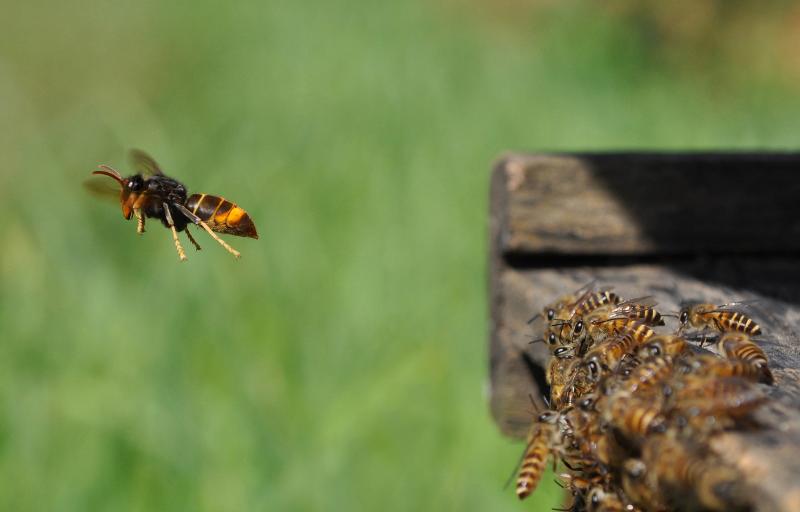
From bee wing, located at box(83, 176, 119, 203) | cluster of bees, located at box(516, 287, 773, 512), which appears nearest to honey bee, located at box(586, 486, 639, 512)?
cluster of bees, located at box(516, 287, 773, 512)

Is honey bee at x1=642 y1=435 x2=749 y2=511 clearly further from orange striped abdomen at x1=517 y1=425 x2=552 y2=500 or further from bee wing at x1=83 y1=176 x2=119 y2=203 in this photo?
bee wing at x1=83 y1=176 x2=119 y2=203

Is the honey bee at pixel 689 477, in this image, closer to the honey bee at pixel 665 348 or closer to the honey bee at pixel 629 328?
the honey bee at pixel 665 348

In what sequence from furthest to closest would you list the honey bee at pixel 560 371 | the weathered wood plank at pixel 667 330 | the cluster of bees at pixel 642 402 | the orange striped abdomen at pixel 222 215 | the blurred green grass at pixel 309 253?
the blurred green grass at pixel 309 253 → the orange striped abdomen at pixel 222 215 → the honey bee at pixel 560 371 → the cluster of bees at pixel 642 402 → the weathered wood plank at pixel 667 330

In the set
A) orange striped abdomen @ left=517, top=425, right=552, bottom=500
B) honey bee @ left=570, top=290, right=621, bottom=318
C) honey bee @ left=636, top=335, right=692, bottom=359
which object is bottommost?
orange striped abdomen @ left=517, top=425, right=552, bottom=500

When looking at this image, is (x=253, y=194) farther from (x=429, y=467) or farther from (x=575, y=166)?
(x=575, y=166)

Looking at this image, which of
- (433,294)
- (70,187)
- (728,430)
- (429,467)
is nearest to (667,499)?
(728,430)

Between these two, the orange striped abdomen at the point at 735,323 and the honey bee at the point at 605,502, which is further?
the orange striped abdomen at the point at 735,323

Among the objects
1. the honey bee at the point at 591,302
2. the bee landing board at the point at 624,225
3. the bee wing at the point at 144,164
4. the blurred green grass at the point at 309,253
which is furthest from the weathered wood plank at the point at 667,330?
the bee wing at the point at 144,164

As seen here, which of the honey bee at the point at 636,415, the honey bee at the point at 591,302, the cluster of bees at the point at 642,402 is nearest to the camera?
the cluster of bees at the point at 642,402
